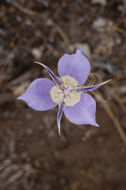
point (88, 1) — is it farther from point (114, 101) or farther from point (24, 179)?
point (24, 179)

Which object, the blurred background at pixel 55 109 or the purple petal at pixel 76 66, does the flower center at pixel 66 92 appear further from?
the blurred background at pixel 55 109

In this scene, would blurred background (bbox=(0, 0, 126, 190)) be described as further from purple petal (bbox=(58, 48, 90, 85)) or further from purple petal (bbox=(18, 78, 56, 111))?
purple petal (bbox=(18, 78, 56, 111))

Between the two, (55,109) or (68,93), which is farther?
(55,109)

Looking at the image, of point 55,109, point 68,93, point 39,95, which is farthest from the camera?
point 55,109

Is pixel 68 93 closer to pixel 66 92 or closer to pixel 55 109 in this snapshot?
pixel 66 92

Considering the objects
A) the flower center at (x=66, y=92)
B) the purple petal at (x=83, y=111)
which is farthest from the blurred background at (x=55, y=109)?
the purple petal at (x=83, y=111)

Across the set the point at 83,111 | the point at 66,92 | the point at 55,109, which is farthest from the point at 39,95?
the point at 55,109

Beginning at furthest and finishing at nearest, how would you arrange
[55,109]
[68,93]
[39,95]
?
[55,109], [68,93], [39,95]

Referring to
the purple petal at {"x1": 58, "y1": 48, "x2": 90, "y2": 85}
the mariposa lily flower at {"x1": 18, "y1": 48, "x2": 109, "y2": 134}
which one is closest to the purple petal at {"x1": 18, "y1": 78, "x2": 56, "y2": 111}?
the mariposa lily flower at {"x1": 18, "y1": 48, "x2": 109, "y2": 134}
